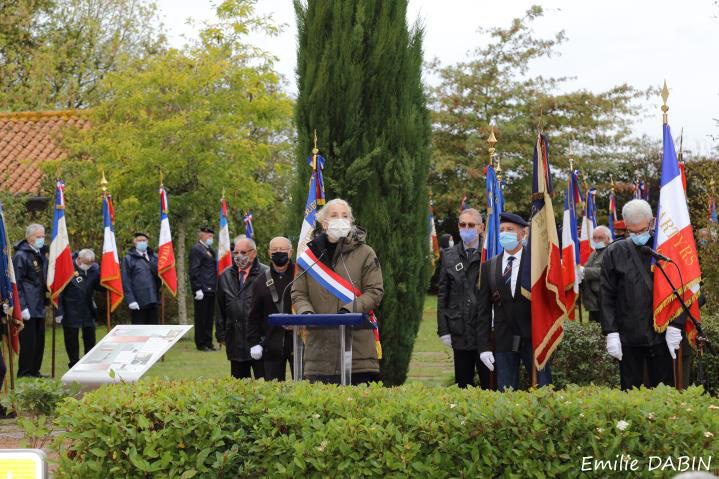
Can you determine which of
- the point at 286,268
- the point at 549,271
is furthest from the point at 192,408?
the point at 286,268

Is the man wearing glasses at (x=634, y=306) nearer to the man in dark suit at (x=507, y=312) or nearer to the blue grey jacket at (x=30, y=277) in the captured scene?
the man in dark suit at (x=507, y=312)

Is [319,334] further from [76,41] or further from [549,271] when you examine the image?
[76,41]

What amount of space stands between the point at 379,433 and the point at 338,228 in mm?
2390

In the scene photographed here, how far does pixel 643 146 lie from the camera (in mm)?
43031

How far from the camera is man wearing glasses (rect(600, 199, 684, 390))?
805 centimetres

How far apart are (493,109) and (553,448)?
36.4 meters

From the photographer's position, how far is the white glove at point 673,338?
7.91 meters

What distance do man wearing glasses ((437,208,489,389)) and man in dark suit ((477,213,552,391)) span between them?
584 millimetres

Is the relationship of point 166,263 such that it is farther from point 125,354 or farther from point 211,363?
point 125,354

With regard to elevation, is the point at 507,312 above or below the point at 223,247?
below

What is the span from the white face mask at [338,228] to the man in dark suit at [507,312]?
62.8 inches

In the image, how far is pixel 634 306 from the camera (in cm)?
809

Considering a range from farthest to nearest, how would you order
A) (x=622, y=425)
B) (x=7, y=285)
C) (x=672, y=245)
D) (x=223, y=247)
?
(x=223, y=247)
(x=7, y=285)
(x=672, y=245)
(x=622, y=425)

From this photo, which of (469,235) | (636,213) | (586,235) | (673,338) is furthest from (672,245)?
(586,235)
